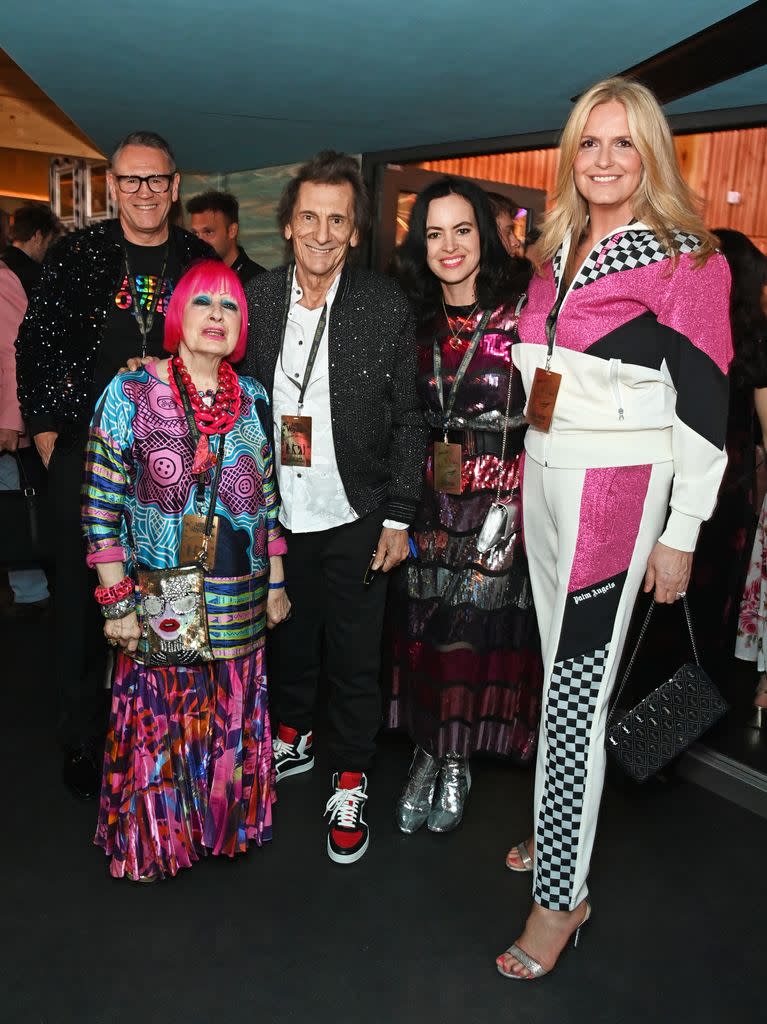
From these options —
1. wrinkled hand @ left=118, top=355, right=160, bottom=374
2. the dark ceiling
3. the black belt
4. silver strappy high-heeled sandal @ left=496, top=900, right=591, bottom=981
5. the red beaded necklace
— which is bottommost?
silver strappy high-heeled sandal @ left=496, top=900, right=591, bottom=981

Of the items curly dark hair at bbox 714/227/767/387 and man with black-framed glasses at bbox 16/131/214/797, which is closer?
man with black-framed glasses at bbox 16/131/214/797

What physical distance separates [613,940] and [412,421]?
1362 mm

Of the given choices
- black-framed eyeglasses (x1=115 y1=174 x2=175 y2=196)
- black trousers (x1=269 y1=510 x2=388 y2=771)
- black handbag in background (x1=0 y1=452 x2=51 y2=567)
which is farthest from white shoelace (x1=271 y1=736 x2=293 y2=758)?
black-framed eyeglasses (x1=115 y1=174 x2=175 y2=196)

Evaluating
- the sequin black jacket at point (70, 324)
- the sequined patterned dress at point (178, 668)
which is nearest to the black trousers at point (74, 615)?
the sequin black jacket at point (70, 324)

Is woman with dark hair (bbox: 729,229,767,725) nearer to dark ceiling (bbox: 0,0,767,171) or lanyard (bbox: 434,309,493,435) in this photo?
dark ceiling (bbox: 0,0,767,171)

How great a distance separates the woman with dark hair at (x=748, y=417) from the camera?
8.60 feet

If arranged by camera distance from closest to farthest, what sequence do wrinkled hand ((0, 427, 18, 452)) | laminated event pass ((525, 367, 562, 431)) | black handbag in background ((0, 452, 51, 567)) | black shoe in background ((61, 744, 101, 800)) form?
1. laminated event pass ((525, 367, 562, 431))
2. black shoe in background ((61, 744, 101, 800))
3. black handbag in background ((0, 452, 51, 567))
4. wrinkled hand ((0, 427, 18, 452))

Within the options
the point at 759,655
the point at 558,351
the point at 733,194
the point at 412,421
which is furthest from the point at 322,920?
the point at 733,194

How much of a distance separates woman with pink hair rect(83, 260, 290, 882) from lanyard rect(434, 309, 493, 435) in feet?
1.50

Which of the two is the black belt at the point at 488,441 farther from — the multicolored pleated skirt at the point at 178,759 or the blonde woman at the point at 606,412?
the multicolored pleated skirt at the point at 178,759

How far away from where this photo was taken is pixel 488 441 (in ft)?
7.49

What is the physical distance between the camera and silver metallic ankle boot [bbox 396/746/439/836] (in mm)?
2490

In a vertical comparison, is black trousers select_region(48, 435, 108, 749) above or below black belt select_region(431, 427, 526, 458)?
below

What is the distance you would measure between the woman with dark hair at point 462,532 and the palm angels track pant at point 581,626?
0.41 meters
